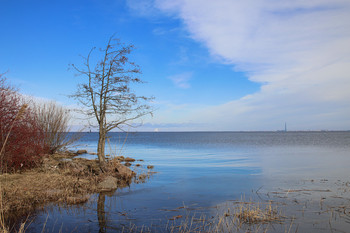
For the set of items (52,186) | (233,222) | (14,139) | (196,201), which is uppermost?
(14,139)

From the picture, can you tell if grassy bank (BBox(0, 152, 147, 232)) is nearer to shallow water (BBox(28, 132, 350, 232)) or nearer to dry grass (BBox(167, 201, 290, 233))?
shallow water (BBox(28, 132, 350, 232))

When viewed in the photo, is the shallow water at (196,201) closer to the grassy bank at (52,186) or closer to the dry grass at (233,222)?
the dry grass at (233,222)

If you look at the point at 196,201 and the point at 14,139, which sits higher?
the point at 14,139

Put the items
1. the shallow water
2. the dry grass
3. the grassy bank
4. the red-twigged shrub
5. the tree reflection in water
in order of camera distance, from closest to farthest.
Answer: the dry grass < the tree reflection in water < the shallow water < the grassy bank < the red-twigged shrub

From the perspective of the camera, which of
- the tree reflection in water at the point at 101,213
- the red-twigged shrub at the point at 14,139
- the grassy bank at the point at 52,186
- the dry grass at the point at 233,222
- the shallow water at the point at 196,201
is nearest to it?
the dry grass at the point at 233,222

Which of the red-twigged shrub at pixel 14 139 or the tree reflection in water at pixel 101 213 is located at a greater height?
the red-twigged shrub at pixel 14 139

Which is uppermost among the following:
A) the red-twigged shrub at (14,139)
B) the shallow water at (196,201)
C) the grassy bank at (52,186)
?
the red-twigged shrub at (14,139)

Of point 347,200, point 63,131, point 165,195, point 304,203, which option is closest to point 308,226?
point 304,203

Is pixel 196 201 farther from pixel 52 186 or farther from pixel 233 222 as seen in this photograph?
pixel 52 186

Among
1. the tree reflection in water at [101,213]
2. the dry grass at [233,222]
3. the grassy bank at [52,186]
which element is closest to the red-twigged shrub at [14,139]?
the grassy bank at [52,186]

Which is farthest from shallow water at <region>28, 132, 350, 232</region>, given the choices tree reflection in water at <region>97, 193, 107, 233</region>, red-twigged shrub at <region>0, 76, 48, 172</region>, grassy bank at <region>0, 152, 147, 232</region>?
red-twigged shrub at <region>0, 76, 48, 172</region>

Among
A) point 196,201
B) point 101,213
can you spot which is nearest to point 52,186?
point 101,213

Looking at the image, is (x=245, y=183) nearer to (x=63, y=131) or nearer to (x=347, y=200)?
(x=347, y=200)

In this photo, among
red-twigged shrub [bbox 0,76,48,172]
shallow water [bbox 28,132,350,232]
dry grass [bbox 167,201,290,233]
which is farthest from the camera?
red-twigged shrub [bbox 0,76,48,172]
